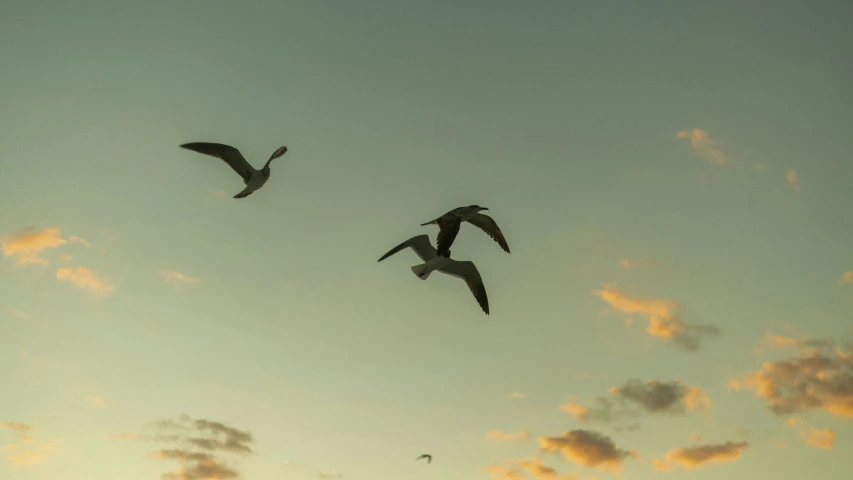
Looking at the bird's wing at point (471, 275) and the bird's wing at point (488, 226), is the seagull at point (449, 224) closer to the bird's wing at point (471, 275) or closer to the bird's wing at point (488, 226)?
the bird's wing at point (471, 275)

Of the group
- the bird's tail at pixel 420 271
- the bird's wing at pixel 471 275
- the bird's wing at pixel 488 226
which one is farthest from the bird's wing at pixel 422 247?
the bird's wing at pixel 488 226

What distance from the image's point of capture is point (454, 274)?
117 feet

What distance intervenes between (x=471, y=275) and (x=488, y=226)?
11.5 ft

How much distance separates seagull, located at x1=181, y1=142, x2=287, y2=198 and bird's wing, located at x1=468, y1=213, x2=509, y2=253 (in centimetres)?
984

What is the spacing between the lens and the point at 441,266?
34.5 metres

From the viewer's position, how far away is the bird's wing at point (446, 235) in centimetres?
3117

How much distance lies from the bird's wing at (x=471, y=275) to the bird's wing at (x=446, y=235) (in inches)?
144

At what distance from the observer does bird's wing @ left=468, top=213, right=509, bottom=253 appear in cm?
3797

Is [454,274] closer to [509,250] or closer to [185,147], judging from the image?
[509,250]

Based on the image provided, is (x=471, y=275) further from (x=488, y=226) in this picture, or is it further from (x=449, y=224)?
(x=449, y=224)

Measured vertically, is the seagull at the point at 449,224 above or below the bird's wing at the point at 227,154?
below

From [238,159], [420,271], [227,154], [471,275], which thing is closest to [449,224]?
[420,271]

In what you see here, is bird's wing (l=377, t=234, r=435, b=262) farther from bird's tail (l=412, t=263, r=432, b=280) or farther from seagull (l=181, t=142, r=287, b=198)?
seagull (l=181, t=142, r=287, b=198)

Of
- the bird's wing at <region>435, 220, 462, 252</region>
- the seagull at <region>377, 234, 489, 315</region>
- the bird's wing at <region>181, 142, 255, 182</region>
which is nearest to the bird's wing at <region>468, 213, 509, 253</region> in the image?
the seagull at <region>377, 234, 489, 315</region>
